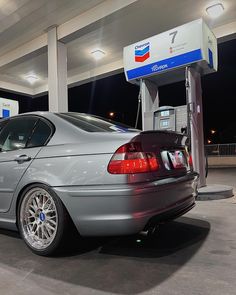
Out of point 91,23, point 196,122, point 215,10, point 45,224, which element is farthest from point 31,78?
point 45,224

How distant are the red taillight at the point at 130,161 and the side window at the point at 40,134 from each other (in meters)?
0.92

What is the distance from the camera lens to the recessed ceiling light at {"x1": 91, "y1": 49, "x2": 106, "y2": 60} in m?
10.8

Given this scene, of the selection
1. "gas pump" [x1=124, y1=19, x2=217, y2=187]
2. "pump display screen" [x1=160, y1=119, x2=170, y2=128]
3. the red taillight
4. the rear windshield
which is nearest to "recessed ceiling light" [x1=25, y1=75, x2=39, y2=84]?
"gas pump" [x1=124, y1=19, x2=217, y2=187]

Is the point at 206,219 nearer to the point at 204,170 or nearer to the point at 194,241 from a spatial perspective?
the point at 194,241

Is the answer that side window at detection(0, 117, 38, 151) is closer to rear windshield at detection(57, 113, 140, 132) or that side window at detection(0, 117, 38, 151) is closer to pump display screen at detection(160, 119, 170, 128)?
rear windshield at detection(57, 113, 140, 132)

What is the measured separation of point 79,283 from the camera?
249 cm

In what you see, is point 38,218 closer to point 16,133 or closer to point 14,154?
point 14,154

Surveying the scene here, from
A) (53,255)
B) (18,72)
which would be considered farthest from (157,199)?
(18,72)

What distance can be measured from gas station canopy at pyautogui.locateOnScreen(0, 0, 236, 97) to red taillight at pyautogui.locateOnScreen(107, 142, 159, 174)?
5.59 metres

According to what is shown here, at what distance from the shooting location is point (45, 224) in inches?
123

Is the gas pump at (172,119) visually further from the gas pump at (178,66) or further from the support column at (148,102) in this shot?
the support column at (148,102)

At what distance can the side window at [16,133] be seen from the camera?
359 cm

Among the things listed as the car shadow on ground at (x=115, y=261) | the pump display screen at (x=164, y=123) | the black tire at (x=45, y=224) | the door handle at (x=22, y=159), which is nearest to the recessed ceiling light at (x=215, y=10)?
the pump display screen at (x=164, y=123)

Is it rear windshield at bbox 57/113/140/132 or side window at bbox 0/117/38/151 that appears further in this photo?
side window at bbox 0/117/38/151
